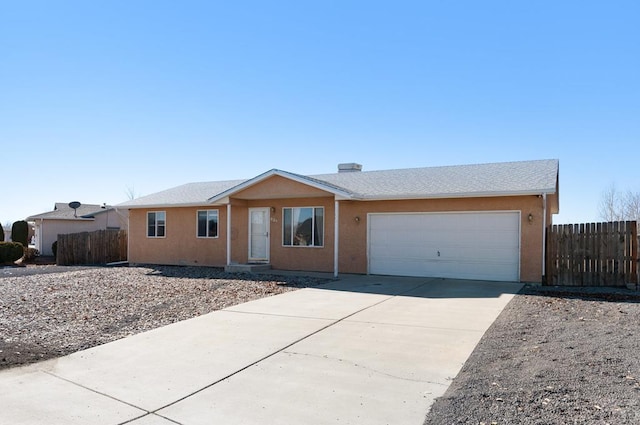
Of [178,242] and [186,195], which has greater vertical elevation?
[186,195]

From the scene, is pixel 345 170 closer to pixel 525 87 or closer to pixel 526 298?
pixel 525 87

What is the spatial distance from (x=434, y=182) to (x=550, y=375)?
11171 millimetres

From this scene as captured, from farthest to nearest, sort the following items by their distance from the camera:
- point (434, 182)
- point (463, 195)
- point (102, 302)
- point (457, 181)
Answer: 1. point (434, 182)
2. point (457, 181)
3. point (463, 195)
4. point (102, 302)

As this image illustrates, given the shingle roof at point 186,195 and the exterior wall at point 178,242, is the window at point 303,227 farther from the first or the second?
the shingle roof at point 186,195

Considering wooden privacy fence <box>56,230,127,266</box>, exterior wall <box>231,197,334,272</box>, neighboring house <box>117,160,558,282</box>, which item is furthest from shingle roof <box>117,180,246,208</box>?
wooden privacy fence <box>56,230,127,266</box>

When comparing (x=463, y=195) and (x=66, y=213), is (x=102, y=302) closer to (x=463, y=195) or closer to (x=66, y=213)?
(x=463, y=195)

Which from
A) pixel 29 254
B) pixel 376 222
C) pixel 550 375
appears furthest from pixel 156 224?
pixel 550 375

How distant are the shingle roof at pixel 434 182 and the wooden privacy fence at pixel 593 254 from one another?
56.9 inches

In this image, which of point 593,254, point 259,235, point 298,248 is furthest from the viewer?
point 259,235

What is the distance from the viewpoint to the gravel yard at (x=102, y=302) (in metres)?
6.68

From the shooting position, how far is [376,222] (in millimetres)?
15234

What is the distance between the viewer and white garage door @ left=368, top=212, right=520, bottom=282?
1330cm

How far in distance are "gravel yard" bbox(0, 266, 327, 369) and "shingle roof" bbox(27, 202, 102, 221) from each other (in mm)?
14865

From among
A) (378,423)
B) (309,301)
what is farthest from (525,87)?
(378,423)
